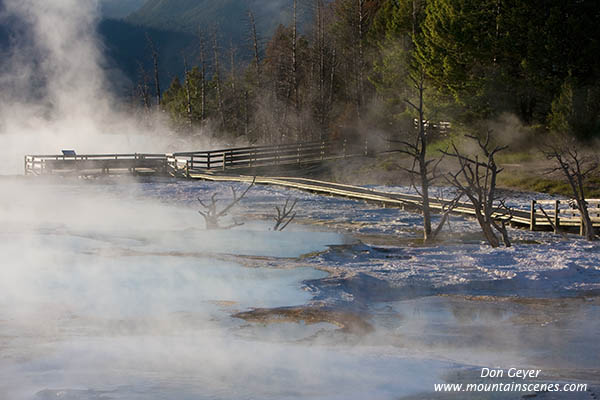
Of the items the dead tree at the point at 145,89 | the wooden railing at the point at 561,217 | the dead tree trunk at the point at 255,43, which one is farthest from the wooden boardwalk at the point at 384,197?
the dead tree at the point at 145,89

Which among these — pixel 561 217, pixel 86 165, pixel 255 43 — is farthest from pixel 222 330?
pixel 255 43

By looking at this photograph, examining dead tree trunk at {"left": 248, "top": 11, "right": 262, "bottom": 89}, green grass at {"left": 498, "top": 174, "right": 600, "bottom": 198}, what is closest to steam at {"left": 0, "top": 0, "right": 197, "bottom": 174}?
dead tree trunk at {"left": 248, "top": 11, "right": 262, "bottom": 89}

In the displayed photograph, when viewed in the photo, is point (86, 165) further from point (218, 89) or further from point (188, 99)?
point (218, 89)

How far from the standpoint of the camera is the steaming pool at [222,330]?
8.09m

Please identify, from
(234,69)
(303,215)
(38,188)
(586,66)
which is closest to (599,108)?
(586,66)

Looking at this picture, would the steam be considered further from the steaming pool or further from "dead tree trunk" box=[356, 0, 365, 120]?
the steaming pool

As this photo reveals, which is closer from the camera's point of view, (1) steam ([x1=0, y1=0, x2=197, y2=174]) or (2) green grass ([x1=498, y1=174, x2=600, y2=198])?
(2) green grass ([x1=498, y1=174, x2=600, y2=198])

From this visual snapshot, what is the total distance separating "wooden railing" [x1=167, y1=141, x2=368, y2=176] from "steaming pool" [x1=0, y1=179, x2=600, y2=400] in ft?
78.4

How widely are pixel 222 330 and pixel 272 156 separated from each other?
32144 mm

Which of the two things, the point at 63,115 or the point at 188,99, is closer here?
the point at 188,99

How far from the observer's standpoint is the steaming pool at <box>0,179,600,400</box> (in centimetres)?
809

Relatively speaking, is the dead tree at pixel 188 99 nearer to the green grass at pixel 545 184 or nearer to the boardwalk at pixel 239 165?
the boardwalk at pixel 239 165

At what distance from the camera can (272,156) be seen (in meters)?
42.0

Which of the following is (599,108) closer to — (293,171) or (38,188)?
(293,171)
